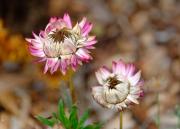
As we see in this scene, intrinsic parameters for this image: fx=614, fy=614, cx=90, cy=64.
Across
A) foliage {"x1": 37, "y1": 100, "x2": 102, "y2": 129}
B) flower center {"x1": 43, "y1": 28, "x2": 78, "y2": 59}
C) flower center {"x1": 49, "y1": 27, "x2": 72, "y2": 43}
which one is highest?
flower center {"x1": 49, "y1": 27, "x2": 72, "y2": 43}

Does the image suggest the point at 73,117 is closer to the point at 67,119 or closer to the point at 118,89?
the point at 67,119

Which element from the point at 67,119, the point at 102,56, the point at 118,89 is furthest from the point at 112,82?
the point at 102,56

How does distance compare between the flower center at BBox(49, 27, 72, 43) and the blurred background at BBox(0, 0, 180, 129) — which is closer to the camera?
the flower center at BBox(49, 27, 72, 43)

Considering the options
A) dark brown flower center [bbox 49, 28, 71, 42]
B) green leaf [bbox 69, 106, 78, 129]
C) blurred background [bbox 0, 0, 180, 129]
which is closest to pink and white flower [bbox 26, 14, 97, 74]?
dark brown flower center [bbox 49, 28, 71, 42]

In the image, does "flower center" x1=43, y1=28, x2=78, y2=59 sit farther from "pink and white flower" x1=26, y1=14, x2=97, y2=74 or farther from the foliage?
the foliage

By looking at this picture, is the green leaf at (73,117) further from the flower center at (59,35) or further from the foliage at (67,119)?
the flower center at (59,35)

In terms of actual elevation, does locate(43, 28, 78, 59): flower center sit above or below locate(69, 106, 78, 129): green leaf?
above

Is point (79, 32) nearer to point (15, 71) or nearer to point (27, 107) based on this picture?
point (27, 107)
